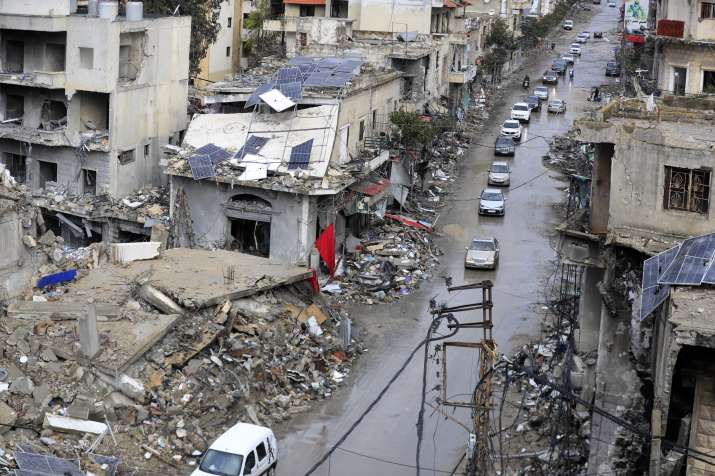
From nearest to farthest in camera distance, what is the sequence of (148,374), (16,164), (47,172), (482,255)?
(148,374) → (482,255) → (47,172) → (16,164)

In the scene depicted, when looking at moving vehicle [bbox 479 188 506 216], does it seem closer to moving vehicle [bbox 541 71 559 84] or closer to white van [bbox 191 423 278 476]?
white van [bbox 191 423 278 476]

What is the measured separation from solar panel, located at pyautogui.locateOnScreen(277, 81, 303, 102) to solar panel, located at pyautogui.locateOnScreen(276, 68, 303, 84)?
2.67 ft

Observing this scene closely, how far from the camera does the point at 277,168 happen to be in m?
39.1

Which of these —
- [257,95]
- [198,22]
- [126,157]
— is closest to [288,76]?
[257,95]

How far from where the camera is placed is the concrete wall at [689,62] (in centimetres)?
4472

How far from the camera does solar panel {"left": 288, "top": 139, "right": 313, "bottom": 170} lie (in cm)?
3912

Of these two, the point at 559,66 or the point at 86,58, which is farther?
the point at 559,66

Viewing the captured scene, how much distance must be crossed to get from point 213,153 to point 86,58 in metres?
6.42

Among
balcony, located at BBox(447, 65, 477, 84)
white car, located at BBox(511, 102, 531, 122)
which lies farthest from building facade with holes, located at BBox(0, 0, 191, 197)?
white car, located at BBox(511, 102, 531, 122)

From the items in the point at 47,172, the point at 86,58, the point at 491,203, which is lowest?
the point at 491,203

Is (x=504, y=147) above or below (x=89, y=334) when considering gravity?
above

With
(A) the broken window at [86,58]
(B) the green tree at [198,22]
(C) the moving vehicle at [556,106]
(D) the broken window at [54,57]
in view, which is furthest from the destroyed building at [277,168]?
(C) the moving vehicle at [556,106]

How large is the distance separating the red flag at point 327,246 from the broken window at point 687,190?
15839mm

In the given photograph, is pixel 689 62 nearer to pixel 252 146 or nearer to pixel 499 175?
pixel 499 175
